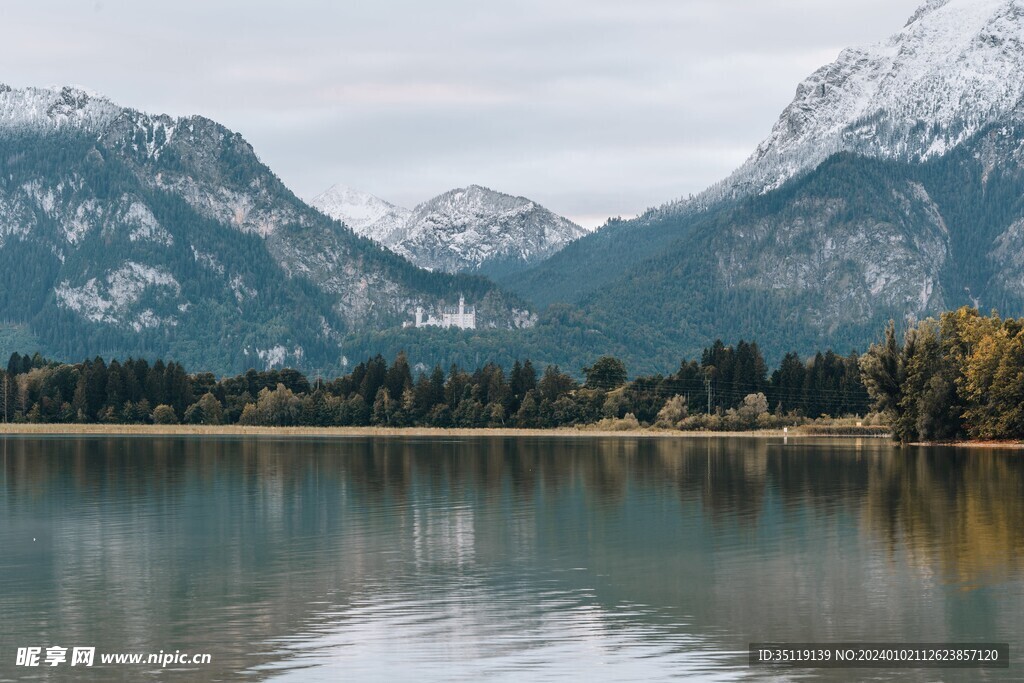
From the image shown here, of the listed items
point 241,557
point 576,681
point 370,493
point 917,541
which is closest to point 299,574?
point 241,557

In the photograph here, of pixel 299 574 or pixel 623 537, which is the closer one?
pixel 299 574

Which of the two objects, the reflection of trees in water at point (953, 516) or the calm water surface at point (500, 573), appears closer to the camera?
the calm water surface at point (500, 573)

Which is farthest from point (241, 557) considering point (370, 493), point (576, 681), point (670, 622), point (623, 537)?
point (370, 493)

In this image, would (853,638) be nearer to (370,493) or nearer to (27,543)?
(27,543)

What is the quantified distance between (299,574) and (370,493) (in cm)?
4614

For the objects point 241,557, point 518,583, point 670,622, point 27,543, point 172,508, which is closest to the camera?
point 670,622

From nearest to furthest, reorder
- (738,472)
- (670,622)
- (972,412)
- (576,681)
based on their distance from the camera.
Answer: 1. (576,681)
2. (670,622)
3. (738,472)
4. (972,412)

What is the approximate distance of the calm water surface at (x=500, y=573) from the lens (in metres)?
44.6

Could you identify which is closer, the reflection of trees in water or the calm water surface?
the calm water surface

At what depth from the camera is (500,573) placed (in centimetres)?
6169

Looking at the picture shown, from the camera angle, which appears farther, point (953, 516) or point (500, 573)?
point (953, 516)

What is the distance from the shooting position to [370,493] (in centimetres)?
10756

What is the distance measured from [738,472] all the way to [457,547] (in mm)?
70483

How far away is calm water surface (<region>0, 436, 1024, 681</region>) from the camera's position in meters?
44.6
